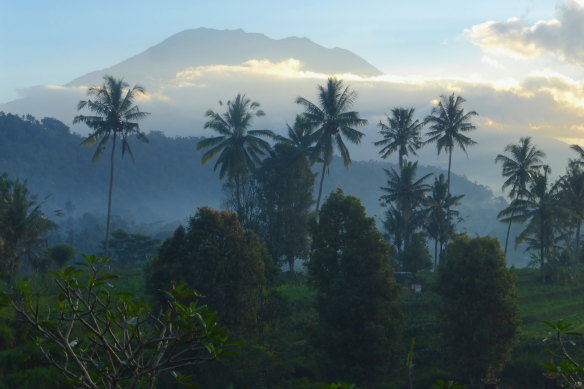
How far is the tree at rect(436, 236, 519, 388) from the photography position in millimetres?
30594

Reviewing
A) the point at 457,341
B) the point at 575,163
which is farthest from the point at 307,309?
the point at 575,163

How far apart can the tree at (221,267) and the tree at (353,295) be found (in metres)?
3.29

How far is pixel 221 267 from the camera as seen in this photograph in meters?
31.8

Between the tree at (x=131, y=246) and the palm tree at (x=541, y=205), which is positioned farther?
the tree at (x=131, y=246)

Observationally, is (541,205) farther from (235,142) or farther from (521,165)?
(235,142)

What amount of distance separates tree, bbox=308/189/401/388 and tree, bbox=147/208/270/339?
3.29 metres

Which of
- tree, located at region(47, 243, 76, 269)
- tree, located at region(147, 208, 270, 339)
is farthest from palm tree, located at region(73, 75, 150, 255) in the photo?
tree, located at region(147, 208, 270, 339)

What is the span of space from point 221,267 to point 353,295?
6.69 m

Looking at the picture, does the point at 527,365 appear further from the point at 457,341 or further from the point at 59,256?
the point at 59,256

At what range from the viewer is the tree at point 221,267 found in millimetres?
31531

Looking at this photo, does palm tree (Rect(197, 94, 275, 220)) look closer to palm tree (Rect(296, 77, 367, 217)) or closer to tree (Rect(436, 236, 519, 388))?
palm tree (Rect(296, 77, 367, 217))

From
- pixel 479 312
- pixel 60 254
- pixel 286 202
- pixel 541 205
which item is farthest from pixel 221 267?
pixel 541 205

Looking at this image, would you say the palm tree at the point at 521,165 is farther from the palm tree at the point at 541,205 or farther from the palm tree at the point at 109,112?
the palm tree at the point at 109,112

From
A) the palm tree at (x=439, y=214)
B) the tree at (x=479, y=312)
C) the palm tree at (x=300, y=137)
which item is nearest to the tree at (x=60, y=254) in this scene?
the palm tree at (x=300, y=137)
